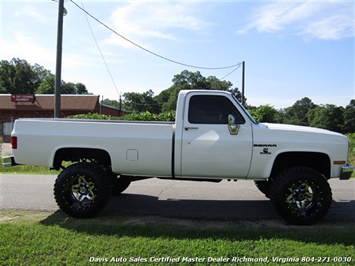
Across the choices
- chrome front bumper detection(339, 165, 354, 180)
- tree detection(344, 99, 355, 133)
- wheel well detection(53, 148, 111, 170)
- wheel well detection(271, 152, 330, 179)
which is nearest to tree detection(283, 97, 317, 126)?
tree detection(344, 99, 355, 133)

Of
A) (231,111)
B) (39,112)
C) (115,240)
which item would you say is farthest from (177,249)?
(39,112)

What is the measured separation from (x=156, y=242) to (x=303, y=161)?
2888 millimetres

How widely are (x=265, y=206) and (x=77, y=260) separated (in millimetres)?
3833

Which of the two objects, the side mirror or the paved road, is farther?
the paved road

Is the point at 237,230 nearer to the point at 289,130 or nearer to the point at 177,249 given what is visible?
the point at 177,249

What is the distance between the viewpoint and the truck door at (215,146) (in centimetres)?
518

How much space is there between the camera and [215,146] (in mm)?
5184

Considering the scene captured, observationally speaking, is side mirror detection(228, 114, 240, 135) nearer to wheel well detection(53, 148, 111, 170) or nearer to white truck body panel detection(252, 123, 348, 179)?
white truck body panel detection(252, 123, 348, 179)

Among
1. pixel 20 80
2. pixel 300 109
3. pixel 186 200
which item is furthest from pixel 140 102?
pixel 186 200

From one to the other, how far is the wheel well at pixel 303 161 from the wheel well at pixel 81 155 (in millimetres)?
2858

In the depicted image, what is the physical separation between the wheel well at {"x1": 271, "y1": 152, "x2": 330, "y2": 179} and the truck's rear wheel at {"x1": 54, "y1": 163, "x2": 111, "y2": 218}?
283 cm

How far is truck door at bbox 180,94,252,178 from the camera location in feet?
17.0

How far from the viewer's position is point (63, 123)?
5.44 meters

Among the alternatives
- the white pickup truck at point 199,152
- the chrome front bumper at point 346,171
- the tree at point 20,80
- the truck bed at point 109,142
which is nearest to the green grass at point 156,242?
the white pickup truck at point 199,152
